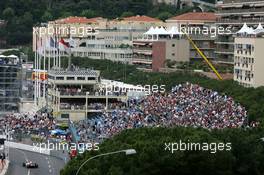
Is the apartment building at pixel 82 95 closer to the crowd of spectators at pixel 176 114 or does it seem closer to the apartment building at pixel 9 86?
the crowd of spectators at pixel 176 114

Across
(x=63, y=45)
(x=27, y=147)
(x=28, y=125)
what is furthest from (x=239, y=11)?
(x=27, y=147)

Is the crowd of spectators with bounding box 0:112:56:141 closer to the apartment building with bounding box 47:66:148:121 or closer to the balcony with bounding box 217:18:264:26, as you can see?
the apartment building with bounding box 47:66:148:121

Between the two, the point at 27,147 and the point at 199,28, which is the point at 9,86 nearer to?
the point at 199,28

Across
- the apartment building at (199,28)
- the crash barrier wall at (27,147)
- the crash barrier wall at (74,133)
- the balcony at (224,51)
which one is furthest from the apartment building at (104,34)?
the crash barrier wall at (27,147)

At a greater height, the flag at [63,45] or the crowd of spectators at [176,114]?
the flag at [63,45]

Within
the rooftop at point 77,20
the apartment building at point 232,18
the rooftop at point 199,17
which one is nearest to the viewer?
the apartment building at point 232,18

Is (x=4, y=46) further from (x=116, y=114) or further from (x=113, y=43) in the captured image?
(x=116, y=114)
